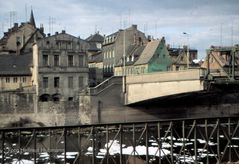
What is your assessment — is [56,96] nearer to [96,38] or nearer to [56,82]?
[56,82]

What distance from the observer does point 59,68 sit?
72125 mm

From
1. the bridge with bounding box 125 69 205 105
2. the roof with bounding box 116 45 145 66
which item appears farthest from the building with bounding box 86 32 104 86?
the bridge with bounding box 125 69 205 105

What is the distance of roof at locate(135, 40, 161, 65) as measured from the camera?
85.9 metres

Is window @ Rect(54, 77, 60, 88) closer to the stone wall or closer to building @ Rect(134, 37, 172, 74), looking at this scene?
the stone wall

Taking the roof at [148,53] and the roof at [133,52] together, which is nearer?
the roof at [148,53]

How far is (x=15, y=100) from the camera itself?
6650 cm

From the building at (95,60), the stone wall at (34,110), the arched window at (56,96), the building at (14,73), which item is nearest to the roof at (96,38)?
the building at (95,60)

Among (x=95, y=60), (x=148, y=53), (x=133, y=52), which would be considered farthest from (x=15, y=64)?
(x=95, y=60)

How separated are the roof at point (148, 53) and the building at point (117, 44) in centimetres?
615

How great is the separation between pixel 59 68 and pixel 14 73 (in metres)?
7.78

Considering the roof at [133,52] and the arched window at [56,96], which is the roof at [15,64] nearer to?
the arched window at [56,96]

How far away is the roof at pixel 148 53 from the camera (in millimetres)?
85875

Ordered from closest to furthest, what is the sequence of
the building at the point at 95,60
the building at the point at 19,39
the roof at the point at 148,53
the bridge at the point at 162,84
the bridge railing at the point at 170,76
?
the bridge railing at the point at 170,76 < the bridge at the point at 162,84 < the building at the point at 95,60 < the roof at the point at 148,53 < the building at the point at 19,39

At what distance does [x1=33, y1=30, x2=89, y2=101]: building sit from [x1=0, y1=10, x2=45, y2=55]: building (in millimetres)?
23468
